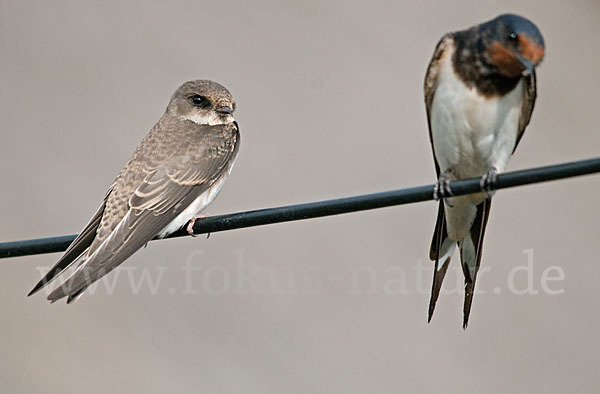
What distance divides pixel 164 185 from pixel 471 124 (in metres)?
1.81

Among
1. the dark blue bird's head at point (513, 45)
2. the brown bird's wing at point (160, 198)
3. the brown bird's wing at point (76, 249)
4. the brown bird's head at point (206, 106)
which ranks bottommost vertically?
the brown bird's wing at point (76, 249)

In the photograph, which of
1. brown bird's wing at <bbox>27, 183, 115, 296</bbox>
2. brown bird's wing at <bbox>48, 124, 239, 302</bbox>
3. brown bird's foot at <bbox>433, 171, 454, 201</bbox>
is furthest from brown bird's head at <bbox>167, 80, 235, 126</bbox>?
brown bird's foot at <bbox>433, 171, 454, 201</bbox>

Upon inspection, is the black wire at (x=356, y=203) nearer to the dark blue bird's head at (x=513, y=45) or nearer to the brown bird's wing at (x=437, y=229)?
the dark blue bird's head at (x=513, y=45)

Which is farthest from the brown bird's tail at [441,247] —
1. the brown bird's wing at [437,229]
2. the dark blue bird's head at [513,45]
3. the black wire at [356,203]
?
the black wire at [356,203]

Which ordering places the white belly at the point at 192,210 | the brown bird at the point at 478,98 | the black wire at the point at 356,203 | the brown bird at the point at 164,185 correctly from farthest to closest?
the white belly at the point at 192,210 < the brown bird at the point at 164,185 < the brown bird at the point at 478,98 < the black wire at the point at 356,203

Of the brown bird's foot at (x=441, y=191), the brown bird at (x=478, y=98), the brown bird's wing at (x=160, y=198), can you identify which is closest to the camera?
the brown bird's foot at (x=441, y=191)

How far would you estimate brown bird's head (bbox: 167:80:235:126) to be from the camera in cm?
618

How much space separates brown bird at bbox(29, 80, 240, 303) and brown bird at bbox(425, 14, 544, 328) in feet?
4.72

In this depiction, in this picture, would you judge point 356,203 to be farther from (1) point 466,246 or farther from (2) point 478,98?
(1) point 466,246

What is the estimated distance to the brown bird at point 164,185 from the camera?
4875 millimetres

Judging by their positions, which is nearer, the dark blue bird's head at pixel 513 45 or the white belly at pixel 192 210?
the dark blue bird's head at pixel 513 45

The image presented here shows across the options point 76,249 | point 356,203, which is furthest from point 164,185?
point 356,203

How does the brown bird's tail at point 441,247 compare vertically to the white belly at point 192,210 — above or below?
above

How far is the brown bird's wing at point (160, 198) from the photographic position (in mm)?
4719
